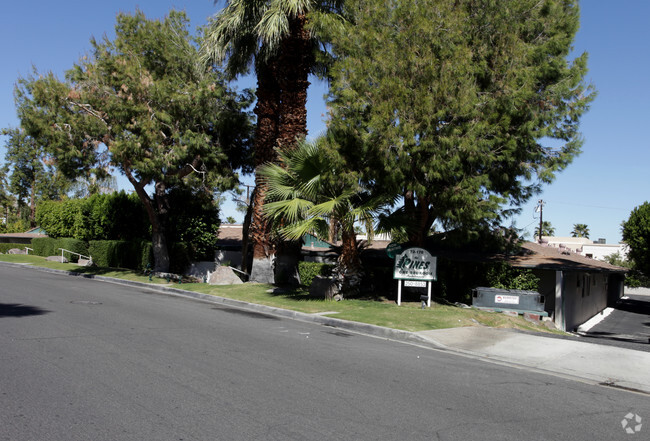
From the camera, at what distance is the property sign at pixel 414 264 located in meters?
15.6

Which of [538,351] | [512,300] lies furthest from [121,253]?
[538,351]

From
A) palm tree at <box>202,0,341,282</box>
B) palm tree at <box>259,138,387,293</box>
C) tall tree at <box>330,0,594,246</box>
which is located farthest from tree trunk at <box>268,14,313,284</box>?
tall tree at <box>330,0,594,246</box>

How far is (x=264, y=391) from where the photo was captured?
5.97m

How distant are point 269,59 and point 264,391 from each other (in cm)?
1683

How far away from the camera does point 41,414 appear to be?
485 cm

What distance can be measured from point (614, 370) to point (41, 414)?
27.2ft

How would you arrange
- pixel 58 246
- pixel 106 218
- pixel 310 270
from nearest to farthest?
1. pixel 310 270
2. pixel 106 218
3. pixel 58 246

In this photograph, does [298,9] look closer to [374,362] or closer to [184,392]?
[374,362]

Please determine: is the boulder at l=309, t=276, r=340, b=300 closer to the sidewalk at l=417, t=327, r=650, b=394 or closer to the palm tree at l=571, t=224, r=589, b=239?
the sidewalk at l=417, t=327, r=650, b=394

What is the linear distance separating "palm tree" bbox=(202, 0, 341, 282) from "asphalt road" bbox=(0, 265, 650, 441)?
11112 mm

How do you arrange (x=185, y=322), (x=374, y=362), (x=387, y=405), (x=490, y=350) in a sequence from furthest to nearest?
1. (x=185, y=322)
2. (x=490, y=350)
3. (x=374, y=362)
4. (x=387, y=405)

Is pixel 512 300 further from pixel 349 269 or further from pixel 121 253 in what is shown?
pixel 121 253

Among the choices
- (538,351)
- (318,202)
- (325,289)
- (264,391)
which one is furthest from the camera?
(325,289)

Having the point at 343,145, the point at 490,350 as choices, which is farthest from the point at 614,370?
the point at 343,145
